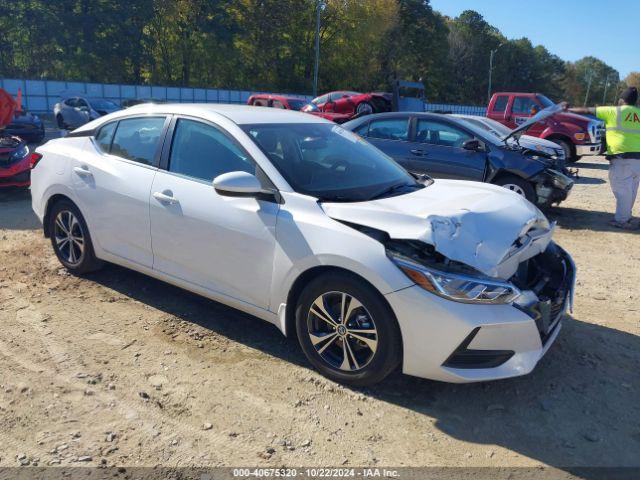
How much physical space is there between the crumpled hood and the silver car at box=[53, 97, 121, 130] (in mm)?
18646

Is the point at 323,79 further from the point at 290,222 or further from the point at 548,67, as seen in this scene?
the point at 548,67

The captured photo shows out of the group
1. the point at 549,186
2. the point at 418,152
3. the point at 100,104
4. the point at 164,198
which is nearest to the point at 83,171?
the point at 164,198

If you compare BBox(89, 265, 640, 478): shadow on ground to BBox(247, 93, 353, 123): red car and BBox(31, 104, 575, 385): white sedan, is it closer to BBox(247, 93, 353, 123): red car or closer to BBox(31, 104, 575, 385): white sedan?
BBox(31, 104, 575, 385): white sedan

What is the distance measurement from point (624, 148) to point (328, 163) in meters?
5.95

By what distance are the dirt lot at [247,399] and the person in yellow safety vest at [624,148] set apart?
4181mm

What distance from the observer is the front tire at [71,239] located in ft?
15.7

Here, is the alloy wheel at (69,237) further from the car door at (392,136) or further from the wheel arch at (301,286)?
the car door at (392,136)

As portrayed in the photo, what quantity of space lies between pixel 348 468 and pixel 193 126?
2683mm

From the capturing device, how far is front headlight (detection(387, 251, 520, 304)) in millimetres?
2926

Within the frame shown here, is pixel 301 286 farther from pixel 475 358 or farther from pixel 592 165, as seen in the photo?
pixel 592 165

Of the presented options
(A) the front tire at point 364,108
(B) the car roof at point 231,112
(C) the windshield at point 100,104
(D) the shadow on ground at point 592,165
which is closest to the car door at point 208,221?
(B) the car roof at point 231,112

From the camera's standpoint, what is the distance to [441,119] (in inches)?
348

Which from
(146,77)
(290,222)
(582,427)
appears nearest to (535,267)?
(582,427)

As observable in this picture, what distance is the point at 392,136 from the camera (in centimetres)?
916
